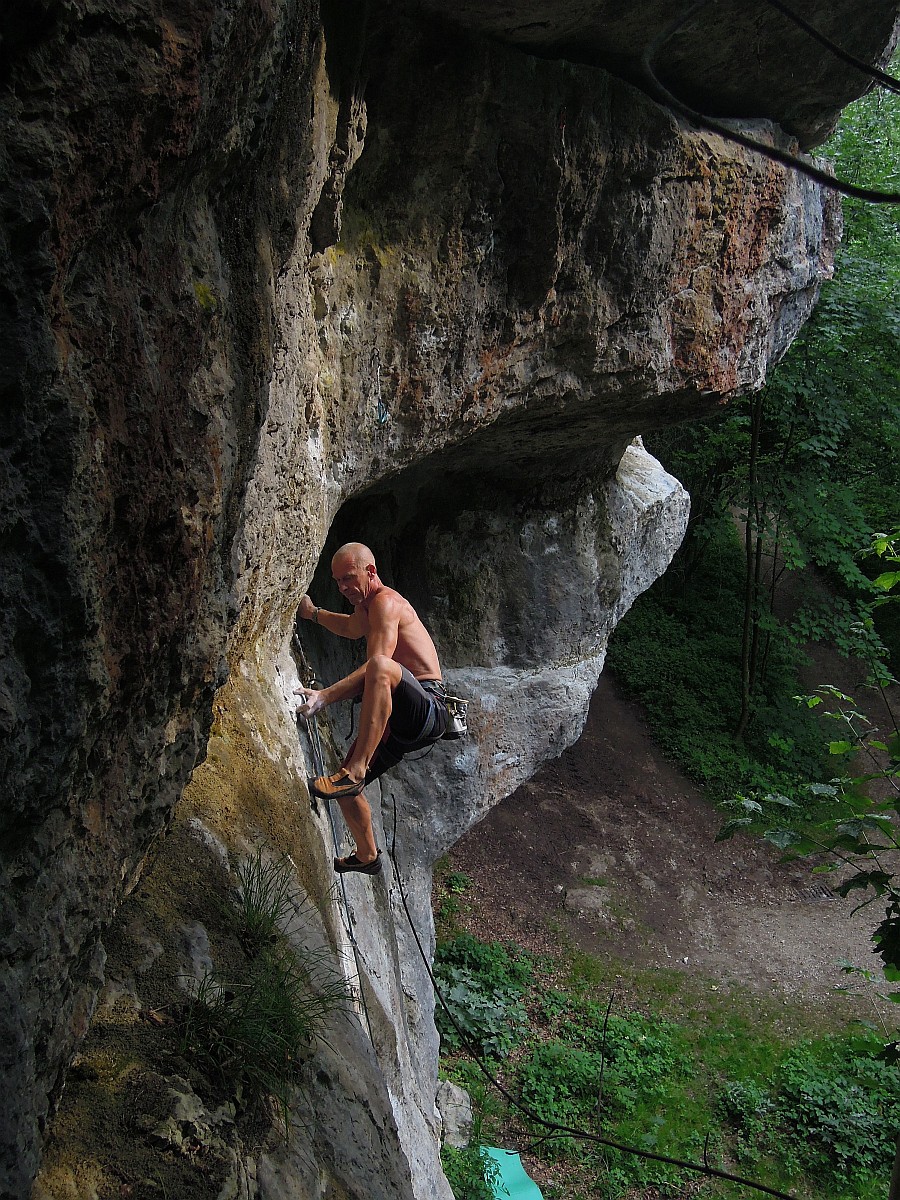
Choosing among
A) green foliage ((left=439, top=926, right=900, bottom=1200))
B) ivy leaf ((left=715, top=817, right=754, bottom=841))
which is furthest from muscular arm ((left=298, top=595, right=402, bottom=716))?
green foliage ((left=439, top=926, right=900, bottom=1200))

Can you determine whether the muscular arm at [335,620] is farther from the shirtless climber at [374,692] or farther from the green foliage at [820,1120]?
the green foliage at [820,1120]

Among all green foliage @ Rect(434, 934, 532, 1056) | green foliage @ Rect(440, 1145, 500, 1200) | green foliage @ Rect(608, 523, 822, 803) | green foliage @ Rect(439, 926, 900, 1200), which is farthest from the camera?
green foliage @ Rect(608, 523, 822, 803)

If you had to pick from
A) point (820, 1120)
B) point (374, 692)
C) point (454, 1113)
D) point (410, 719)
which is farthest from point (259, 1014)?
point (820, 1120)

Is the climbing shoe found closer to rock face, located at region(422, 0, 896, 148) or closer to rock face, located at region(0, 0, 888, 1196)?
rock face, located at region(0, 0, 888, 1196)

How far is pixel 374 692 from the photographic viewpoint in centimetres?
442

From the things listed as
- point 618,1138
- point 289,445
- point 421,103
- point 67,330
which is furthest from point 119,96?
point 618,1138

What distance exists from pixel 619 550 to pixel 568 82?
418 cm

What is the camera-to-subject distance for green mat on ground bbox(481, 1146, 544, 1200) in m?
6.66

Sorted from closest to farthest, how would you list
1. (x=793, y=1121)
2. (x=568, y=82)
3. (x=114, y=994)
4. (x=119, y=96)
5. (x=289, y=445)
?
(x=119, y=96) < (x=114, y=994) < (x=289, y=445) < (x=568, y=82) < (x=793, y=1121)

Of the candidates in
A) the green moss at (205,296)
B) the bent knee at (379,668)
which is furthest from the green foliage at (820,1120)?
the green moss at (205,296)

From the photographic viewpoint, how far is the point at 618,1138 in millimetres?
7438

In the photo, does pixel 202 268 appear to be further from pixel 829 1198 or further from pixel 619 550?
pixel 829 1198

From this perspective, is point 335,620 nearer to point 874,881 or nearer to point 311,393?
point 311,393

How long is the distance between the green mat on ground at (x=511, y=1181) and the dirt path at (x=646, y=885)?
2.62 m
